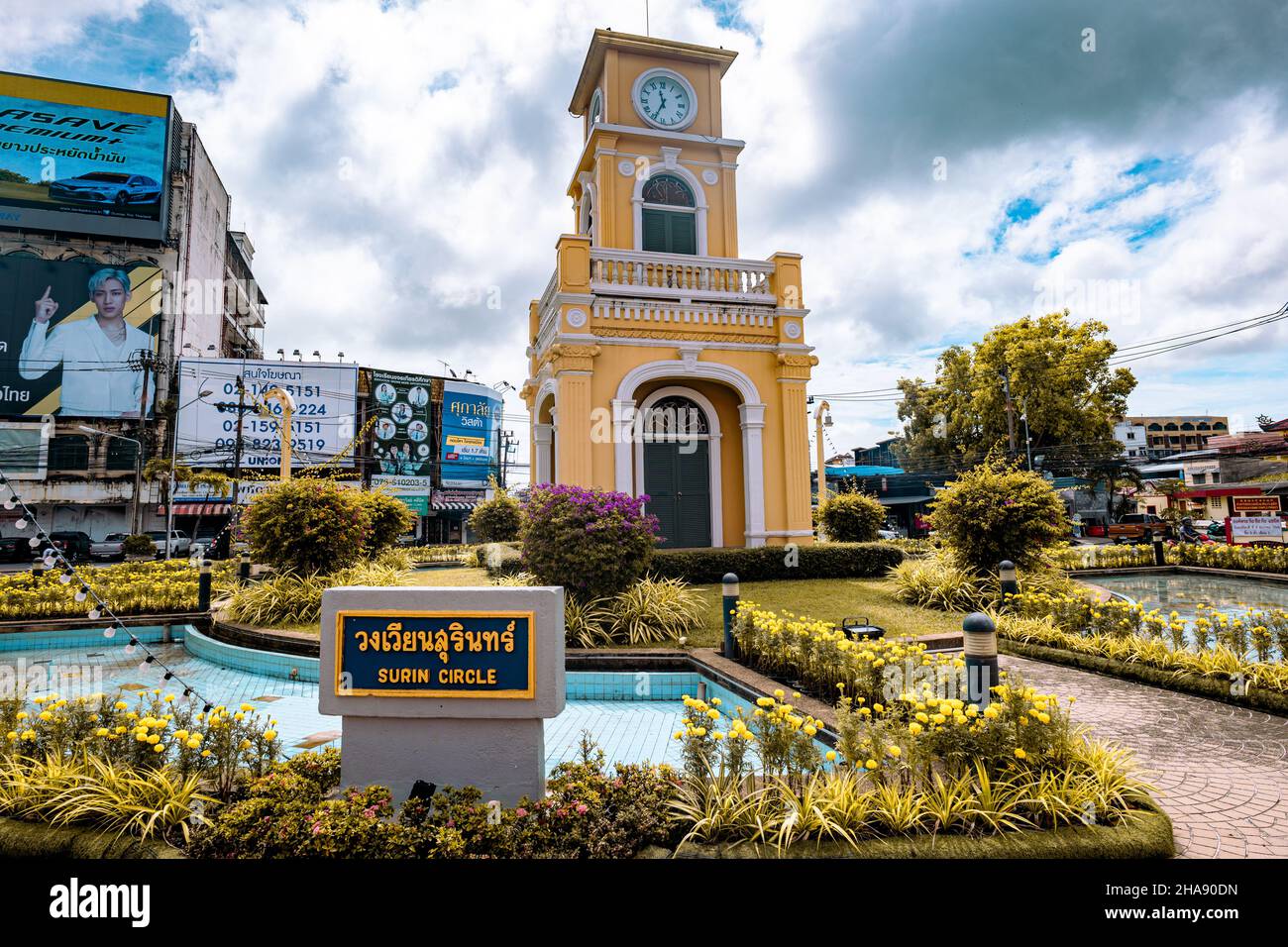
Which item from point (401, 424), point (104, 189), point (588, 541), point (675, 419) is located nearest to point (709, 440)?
point (675, 419)

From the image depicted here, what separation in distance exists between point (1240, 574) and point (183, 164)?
161 feet

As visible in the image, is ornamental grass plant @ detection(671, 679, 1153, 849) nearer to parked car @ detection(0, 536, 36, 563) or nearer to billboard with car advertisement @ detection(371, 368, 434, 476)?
parked car @ detection(0, 536, 36, 563)

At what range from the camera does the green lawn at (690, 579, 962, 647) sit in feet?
27.8

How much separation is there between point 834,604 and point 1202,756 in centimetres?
565

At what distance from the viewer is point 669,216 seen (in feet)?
51.7

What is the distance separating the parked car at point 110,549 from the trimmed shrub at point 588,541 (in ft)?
88.4

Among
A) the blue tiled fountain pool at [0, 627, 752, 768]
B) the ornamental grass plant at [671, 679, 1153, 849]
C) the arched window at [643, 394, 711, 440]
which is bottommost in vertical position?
the blue tiled fountain pool at [0, 627, 752, 768]

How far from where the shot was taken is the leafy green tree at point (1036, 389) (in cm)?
2748

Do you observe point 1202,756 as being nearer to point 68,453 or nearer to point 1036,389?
point 1036,389

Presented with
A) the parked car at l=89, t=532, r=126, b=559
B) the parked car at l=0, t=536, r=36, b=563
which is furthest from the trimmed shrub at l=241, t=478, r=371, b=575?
the parked car at l=0, t=536, r=36, b=563

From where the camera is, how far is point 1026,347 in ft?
91.0

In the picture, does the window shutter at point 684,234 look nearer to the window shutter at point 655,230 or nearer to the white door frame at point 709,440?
the window shutter at point 655,230

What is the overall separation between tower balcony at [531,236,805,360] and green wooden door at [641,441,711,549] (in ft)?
8.06

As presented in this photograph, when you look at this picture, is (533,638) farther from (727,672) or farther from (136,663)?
(136,663)
